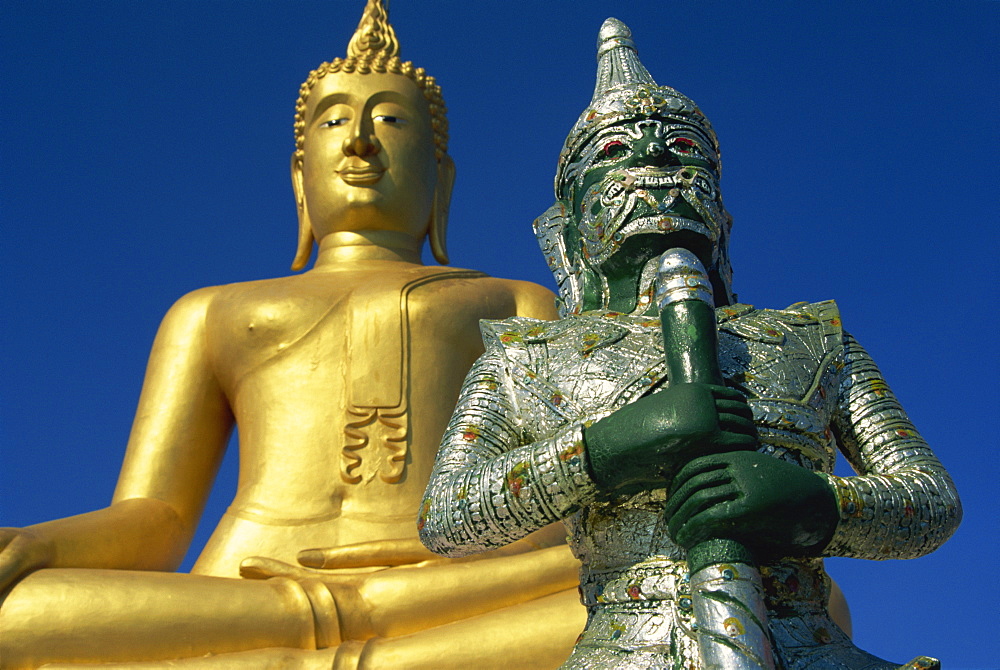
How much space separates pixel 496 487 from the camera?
304 centimetres

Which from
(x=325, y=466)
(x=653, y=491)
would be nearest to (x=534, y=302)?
(x=325, y=466)

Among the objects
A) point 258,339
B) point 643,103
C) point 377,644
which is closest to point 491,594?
point 377,644

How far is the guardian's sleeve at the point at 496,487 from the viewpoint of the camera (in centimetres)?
299

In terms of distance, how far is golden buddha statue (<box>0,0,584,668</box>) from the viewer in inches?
200

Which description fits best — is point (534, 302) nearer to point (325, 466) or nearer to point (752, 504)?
point (325, 466)

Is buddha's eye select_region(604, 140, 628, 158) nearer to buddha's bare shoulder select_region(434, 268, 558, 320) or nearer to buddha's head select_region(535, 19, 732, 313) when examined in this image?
buddha's head select_region(535, 19, 732, 313)

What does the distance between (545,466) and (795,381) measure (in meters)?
0.78

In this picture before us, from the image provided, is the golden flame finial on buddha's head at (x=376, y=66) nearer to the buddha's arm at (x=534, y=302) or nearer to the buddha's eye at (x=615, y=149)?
the buddha's arm at (x=534, y=302)

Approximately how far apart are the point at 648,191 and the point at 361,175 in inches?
159

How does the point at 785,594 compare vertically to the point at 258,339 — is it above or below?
below

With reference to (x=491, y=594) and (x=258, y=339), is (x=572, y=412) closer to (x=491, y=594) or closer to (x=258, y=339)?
(x=491, y=594)

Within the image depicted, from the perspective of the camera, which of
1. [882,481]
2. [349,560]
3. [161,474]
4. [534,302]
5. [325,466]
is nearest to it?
[882,481]

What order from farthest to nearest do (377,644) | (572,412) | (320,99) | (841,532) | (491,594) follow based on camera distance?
(320,99) < (491,594) < (377,644) < (572,412) < (841,532)

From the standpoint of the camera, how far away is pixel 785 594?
3.02 meters
